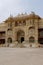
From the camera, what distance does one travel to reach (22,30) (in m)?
48.5

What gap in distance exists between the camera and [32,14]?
47031 millimetres

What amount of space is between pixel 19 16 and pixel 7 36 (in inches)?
332

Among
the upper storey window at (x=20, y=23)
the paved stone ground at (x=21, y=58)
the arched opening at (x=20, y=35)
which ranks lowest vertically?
the paved stone ground at (x=21, y=58)

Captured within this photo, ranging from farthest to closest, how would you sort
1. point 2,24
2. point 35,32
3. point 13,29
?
point 2,24
point 13,29
point 35,32

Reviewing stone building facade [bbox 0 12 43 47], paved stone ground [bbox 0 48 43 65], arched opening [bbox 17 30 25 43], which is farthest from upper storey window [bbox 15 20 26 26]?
paved stone ground [bbox 0 48 43 65]

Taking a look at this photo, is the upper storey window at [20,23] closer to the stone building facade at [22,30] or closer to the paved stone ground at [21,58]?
the stone building facade at [22,30]

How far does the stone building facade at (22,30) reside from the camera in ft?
149

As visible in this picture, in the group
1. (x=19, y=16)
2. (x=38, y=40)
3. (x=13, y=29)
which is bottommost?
(x=38, y=40)

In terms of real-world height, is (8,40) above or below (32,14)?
below

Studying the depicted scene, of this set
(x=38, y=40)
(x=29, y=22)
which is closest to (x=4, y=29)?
(x=29, y=22)

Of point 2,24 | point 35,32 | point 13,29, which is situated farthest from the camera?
point 2,24

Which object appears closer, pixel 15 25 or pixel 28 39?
pixel 28 39

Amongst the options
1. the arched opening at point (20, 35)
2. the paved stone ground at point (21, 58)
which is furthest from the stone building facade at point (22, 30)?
the paved stone ground at point (21, 58)

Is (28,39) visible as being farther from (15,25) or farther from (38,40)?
(15,25)
